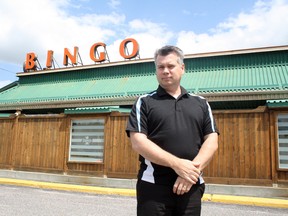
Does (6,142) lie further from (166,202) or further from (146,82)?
(166,202)

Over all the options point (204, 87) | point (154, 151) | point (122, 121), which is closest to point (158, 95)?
point (154, 151)

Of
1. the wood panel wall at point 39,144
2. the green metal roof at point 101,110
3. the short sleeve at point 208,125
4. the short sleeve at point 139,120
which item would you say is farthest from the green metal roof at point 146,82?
the short sleeve at point 139,120

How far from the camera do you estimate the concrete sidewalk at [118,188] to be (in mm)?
8062

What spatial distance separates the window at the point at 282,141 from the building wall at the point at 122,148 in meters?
0.16

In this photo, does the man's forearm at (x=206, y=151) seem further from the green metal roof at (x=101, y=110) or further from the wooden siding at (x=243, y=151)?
the green metal roof at (x=101, y=110)

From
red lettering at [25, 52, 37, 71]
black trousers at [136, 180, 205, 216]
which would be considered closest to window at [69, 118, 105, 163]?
black trousers at [136, 180, 205, 216]

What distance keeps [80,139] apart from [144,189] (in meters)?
9.67

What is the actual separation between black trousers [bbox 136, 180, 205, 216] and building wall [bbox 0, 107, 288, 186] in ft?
24.3

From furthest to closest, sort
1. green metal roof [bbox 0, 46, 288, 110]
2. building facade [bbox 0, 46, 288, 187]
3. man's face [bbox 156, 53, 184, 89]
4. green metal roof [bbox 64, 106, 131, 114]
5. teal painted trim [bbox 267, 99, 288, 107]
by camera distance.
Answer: green metal roof [bbox 0, 46, 288, 110], green metal roof [bbox 64, 106, 131, 114], building facade [bbox 0, 46, 288, 187], teal painted trim [bbox 267, 99, 288, 107], man's face [bbox 156, 53, 184, 89]

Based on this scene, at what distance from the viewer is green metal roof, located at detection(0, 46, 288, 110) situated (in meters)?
11.5

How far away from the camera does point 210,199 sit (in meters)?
8.20

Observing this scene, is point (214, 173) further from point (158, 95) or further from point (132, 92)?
point (158, 95)

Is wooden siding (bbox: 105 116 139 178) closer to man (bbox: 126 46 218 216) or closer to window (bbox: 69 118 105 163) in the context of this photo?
window (bbox: 69 118 105 163)

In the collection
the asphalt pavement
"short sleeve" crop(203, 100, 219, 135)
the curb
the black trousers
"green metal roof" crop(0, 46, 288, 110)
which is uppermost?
"green metal roof" crop(0, 46, 288, 110)
